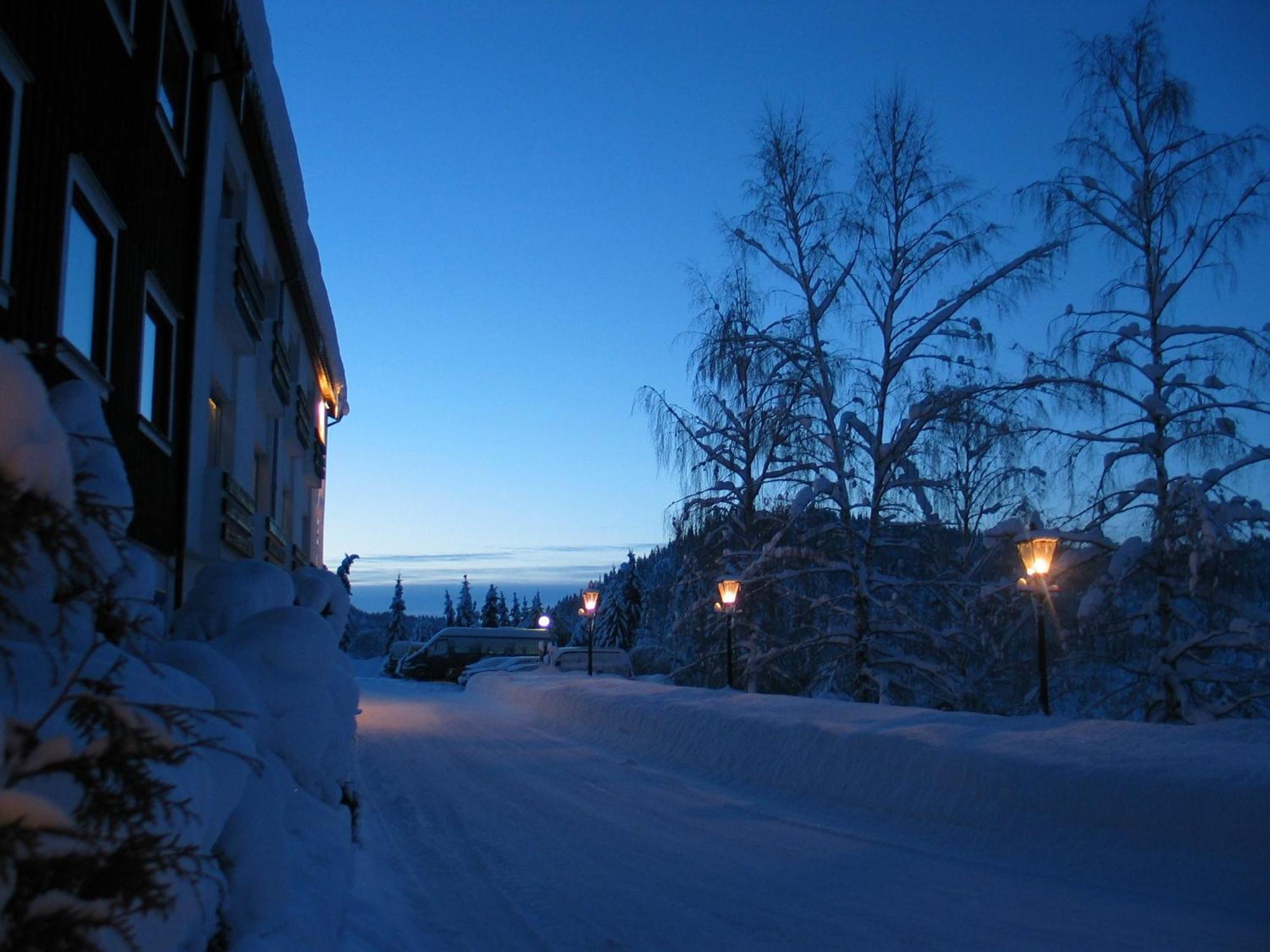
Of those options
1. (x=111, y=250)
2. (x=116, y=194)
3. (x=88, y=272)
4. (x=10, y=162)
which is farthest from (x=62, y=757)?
(x=116, y=194)

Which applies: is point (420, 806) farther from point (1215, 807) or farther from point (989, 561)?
point (989, 561)

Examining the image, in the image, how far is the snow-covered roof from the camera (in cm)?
1323

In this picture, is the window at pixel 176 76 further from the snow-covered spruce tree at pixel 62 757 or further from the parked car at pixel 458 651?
the parked car at pixel 458 651

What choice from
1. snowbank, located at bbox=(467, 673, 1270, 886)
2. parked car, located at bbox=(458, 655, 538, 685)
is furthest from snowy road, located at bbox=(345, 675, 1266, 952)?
parked car, located at bbox=(458, 655, 538, 685)

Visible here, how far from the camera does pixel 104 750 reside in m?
2.12

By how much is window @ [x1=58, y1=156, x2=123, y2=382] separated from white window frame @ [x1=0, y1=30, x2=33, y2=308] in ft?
2.43

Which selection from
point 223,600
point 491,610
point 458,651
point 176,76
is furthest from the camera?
point 491,610

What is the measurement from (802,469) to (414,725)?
8720 mm

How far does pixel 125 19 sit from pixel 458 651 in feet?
126

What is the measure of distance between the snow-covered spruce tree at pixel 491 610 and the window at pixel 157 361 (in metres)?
87.6

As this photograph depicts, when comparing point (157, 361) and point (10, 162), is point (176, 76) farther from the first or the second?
point (10, 162)

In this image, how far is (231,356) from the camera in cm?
1524

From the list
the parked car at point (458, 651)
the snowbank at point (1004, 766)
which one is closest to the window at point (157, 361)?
the snowbank at point (1004, 766)

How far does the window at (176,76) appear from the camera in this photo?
1128 cm
